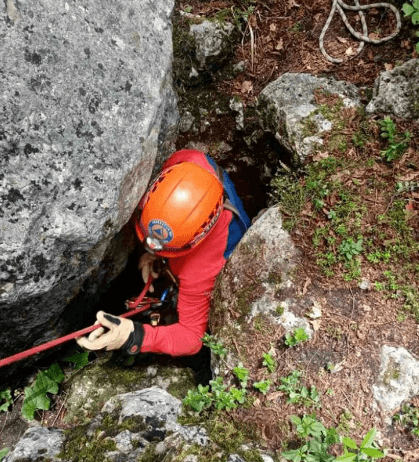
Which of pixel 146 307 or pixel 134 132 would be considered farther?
pixel 146 307

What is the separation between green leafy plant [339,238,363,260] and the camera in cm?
360

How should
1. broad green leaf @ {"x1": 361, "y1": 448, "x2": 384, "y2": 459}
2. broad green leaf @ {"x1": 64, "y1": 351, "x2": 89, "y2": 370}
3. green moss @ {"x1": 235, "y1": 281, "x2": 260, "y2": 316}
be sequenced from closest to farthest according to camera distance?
1. broad green leaf @ {"x1": 361, "y1": 448, "x2": 384, "y2": 459}
2. green moss @ {"x1": 235, "y1": 281, "x2": 260, "y2": 316}
3. broad green leaf @ {"x1": 64, "y1": 351, "x2": 89, "y2": 370}

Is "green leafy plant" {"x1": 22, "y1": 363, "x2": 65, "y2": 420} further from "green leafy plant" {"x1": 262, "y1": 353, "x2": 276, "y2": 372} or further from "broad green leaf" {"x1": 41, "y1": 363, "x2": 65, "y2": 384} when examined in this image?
"green leafy plant" {"x1": 262, "y1": 353, "x2": 276, "y2": 372}

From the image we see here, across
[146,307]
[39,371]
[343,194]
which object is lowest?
[39,371]

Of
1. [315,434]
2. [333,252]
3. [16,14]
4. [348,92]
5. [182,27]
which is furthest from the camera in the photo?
[182,27]

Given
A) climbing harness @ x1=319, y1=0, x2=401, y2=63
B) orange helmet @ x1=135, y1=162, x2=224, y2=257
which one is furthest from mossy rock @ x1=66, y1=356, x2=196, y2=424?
climbing harness @ x1=319, y1=0, x2=401, y2=63

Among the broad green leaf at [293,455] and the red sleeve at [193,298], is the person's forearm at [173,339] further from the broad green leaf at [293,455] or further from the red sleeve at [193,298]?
the broad green leaf at [293,455]

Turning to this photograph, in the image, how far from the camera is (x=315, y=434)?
2.96 metres

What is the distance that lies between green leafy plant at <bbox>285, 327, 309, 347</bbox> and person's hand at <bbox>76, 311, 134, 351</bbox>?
150cm

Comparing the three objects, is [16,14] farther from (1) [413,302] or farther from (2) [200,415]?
(1) [413,302]

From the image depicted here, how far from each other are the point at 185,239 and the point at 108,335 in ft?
3.74

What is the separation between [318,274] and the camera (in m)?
3.68

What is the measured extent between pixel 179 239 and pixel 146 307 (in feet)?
4.09

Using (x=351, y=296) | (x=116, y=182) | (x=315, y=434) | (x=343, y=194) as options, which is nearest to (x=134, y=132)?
(x=116, y=182)
